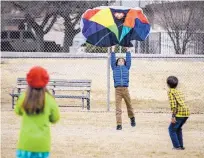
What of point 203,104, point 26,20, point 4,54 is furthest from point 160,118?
point 26,20

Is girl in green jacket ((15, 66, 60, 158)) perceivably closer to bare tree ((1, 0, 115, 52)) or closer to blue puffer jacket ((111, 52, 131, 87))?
blue puffer jacket ((111, 52, 131, 87))

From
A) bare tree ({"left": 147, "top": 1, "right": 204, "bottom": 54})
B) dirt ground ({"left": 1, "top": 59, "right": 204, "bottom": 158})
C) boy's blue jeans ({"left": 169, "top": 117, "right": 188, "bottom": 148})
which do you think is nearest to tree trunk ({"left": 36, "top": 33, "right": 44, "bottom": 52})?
dirt ground ({"left": 1, "top": 59, "right": 204, "bottom": 158})

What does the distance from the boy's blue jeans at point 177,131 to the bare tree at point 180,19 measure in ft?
35.8

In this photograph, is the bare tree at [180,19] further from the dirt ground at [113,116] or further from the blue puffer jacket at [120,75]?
the blue puffer jacket at [120,75]

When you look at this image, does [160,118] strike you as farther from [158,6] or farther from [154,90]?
[158,6]

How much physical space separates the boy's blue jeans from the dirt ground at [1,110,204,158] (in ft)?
0.63

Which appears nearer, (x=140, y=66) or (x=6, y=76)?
(x=6, y=76)

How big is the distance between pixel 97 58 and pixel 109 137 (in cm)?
1076

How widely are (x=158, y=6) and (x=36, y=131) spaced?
1754 cm

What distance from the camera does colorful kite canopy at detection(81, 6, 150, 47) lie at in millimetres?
12688

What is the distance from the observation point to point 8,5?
23875 millimetres

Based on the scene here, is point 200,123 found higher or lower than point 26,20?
lower

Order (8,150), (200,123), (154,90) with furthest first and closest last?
(154,90) < (200,123) < (8,150)

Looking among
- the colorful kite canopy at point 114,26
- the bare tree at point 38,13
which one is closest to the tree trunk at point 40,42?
the bare tree at point 38,13
